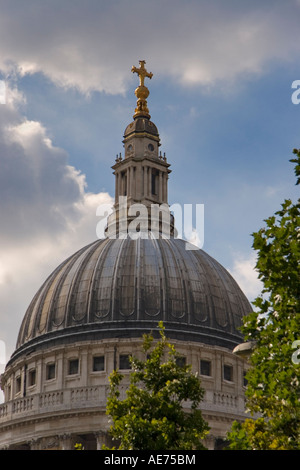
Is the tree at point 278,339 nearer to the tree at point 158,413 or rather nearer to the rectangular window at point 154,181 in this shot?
the tree at point 158,413

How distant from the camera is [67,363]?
101m

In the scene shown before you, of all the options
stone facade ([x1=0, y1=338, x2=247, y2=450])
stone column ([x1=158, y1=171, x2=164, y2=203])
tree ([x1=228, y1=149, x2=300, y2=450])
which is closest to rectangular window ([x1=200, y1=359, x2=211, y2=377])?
stone facade ([x1=0, y1=338, x2=247, y2=450])

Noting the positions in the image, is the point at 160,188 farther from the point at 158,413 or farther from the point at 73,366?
the point at 158,413

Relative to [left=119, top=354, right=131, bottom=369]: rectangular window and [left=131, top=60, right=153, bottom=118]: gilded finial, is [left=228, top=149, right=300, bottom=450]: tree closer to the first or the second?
[left=119, top=354, right=131, bottom=369]: rectangular window

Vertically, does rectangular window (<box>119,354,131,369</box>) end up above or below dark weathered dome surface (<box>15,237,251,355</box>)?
below

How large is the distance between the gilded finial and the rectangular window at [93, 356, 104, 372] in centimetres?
3063

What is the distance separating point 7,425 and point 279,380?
2461 inches

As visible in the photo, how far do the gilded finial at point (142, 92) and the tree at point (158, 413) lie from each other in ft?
254

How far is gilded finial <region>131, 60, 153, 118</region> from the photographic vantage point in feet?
400

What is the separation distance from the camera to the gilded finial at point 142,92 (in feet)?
400

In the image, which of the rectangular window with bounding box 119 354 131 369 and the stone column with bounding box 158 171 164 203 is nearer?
the rectangular window with bounding box 119 354 131 369

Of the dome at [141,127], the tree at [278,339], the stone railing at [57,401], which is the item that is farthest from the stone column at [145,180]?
the tree at [278,339]
